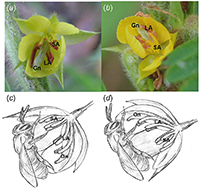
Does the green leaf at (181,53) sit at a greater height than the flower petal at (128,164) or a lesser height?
greater

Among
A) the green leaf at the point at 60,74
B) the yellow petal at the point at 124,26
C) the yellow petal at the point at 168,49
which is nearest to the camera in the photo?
the yellow petal at the point at 168,49

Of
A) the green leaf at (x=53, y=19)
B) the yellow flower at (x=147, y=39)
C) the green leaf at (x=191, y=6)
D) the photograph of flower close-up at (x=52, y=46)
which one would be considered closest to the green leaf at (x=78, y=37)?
the photograph of flower close-up at (x=52, y=46)

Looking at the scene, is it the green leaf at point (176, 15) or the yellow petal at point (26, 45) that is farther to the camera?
the yellow petal at point (26, 45)

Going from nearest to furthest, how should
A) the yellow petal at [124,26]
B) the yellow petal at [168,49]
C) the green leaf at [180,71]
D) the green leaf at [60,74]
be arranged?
the green leaf at [180,71]
the yellow petal at [168,49]
the yellow petal at [124,26]
the green leaf at [60,74]

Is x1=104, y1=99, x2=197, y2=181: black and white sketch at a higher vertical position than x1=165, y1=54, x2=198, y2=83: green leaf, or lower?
lower

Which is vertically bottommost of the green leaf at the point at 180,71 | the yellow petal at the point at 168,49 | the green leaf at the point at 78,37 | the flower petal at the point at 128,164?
the flower petal at the point at 128,164

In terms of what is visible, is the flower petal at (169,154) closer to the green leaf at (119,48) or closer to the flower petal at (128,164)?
the flower petal at (128,164)

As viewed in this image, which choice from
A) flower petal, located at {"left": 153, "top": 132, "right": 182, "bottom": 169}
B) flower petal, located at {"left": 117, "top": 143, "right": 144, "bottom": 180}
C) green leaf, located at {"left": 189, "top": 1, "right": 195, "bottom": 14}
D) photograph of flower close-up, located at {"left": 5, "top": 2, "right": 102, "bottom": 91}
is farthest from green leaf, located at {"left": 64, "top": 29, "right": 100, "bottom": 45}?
flower petal, located at {"left": 153, "top": 132, "right": 182, "bottom": 169}

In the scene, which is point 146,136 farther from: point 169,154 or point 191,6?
point 191,6

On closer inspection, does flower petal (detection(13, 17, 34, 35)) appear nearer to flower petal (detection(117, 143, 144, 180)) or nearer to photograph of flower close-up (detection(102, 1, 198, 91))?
photograph of flower close-up (detection(102, 1, 198, 91))
